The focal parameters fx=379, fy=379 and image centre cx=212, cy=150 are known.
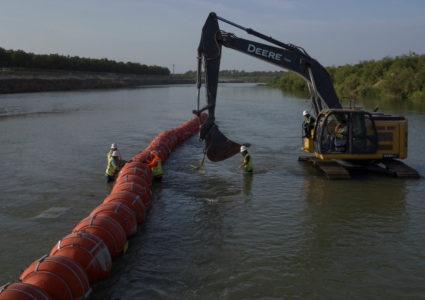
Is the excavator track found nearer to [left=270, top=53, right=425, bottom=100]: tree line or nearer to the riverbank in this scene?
[left=270, top=53, right=425, bottom=100]: tree line

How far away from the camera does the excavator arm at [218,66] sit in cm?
1443

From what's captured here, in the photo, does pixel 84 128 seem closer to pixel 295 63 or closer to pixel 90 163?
pixel 90 163

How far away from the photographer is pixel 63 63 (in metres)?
110

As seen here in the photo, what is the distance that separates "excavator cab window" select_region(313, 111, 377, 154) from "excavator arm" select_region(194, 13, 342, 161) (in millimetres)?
1097

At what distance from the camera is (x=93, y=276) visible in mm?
7512

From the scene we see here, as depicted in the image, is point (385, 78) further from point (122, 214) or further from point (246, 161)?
point (122, 214)

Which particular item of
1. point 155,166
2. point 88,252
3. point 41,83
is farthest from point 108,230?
point 41,83

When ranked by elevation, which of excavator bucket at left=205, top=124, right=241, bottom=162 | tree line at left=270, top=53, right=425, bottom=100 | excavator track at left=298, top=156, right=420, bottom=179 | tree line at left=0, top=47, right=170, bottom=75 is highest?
tree line at left=0, top=47, right=170, bottom=75

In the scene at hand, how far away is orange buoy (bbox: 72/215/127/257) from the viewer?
830cm

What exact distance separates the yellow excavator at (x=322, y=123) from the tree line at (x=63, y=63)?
91739 mm

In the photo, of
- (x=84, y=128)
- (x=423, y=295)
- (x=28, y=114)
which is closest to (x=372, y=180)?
(x=423, y=295)

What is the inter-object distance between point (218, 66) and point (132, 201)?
6761 millimetres

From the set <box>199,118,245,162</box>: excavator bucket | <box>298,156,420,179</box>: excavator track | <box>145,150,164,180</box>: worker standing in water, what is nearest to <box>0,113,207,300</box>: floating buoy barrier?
<box>145,150,164,180</box>: worker standing in water

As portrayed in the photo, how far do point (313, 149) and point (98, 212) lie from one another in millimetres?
9929
